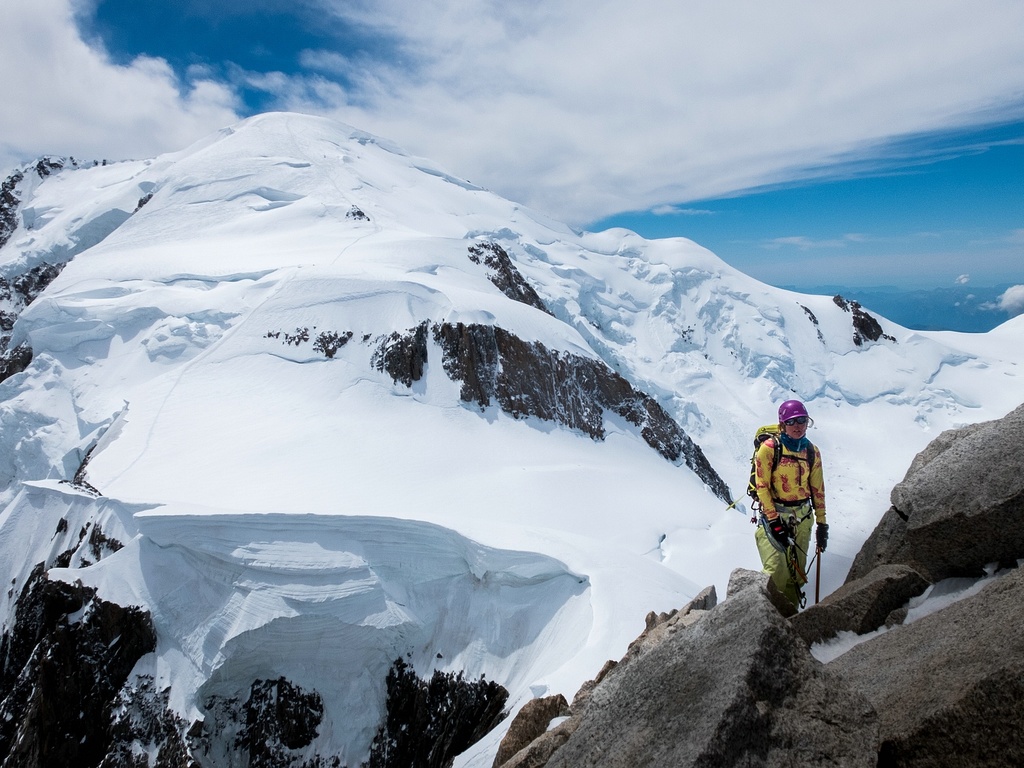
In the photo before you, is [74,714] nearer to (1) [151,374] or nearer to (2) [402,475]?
(2) [402,475]

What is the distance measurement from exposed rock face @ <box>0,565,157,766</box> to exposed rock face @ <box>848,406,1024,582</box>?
47.0 feet

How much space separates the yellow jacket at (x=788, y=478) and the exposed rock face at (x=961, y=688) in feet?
11.4

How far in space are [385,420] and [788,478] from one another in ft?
52.7

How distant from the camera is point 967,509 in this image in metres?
5.63

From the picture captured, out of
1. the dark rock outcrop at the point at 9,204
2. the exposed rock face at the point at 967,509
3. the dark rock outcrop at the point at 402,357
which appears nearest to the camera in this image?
the exposed rock face at the point at 967,509

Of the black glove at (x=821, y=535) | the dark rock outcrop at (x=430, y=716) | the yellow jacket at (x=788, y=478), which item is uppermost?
the yellow jacket at (x=788, y=478)

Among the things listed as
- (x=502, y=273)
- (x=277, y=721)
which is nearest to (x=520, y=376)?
(x=502, y=273)

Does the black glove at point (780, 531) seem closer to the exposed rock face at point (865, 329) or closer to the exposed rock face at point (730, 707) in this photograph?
the exposed rock face at point (730, 707)

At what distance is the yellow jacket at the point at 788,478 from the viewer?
7918 mm

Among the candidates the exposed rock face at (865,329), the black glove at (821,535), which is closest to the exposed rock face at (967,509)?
the black glove at (821,535)

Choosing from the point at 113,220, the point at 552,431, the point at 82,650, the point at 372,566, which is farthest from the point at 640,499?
the point at 113,220

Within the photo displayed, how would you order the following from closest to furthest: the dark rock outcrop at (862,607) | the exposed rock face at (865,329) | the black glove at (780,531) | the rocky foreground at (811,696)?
the rocky foreground at (811,696), the dark rock outcrop at (862,607), the black glove at (780,531), the exposed rock face at (865,329)

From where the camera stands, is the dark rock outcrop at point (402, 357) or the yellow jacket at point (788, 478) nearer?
the yellow jacket at point (788, 478)

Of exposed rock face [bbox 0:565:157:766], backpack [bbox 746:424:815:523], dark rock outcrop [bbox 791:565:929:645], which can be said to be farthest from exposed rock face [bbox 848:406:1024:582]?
exposed rock face [bbox 0:565:157:766]
